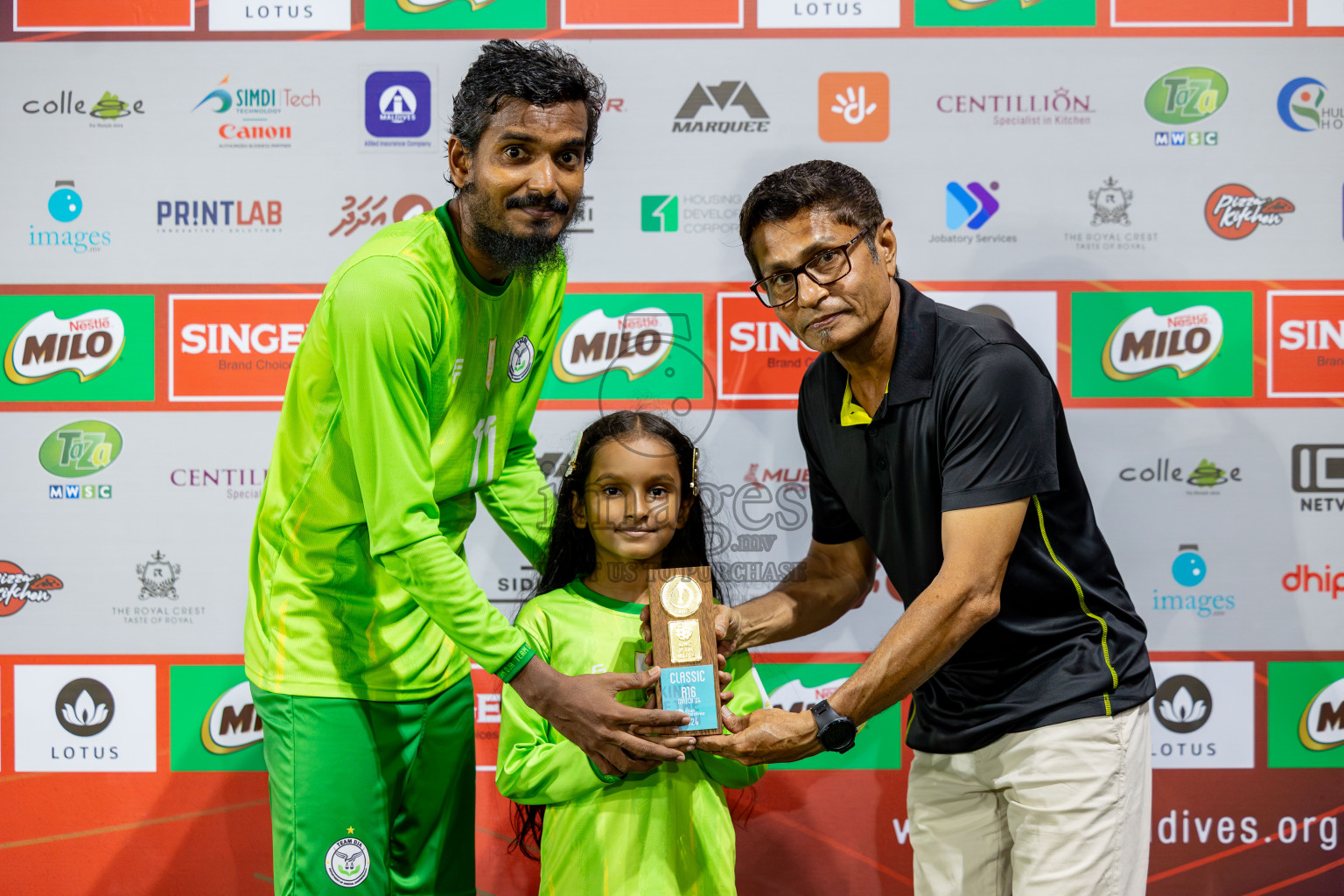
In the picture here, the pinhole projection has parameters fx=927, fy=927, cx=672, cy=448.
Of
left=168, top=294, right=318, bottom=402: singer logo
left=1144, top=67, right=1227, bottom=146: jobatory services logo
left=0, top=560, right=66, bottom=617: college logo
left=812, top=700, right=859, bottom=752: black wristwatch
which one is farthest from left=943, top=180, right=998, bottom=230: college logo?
left=0, top=560, right=66, bottom=617: college logo

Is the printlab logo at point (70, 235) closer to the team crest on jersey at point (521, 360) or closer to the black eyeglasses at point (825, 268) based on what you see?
the team crest on jersey at point (521, 360)

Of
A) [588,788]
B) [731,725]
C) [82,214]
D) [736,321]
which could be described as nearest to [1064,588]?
[731,725]

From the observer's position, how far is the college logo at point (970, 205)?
9.20 ft

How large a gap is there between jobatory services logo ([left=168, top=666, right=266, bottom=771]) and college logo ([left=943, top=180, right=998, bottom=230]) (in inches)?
102

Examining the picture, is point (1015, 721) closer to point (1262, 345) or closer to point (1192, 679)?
point (1192, 679)

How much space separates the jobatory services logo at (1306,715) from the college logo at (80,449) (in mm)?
3627

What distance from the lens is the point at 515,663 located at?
1.64 metres

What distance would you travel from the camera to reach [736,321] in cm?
282

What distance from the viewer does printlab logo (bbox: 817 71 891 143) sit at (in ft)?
9.11

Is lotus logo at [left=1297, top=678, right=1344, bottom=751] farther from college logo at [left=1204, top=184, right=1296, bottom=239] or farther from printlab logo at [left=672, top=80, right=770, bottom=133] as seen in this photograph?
printlab logo at [left=672, top=80, right=770, bottom=133]

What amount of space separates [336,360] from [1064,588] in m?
1.41

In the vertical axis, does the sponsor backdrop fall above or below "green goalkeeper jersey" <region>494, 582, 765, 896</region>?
above

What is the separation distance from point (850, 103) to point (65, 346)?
248 centimetres

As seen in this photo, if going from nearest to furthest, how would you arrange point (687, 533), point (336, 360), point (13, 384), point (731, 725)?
point (336, 360), point (731, 725), point (687, 533), point (13, 384)
